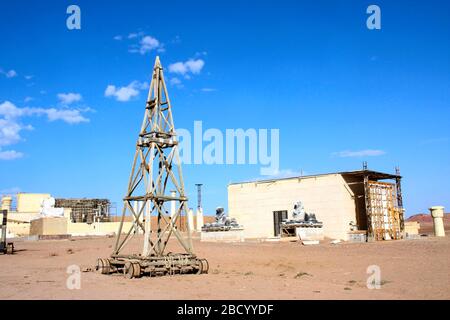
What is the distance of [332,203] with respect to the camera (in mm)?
42031

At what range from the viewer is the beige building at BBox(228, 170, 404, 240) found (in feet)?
135

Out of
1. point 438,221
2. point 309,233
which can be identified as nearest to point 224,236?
point 309,233

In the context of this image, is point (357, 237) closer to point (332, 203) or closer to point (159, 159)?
point (332, 203)

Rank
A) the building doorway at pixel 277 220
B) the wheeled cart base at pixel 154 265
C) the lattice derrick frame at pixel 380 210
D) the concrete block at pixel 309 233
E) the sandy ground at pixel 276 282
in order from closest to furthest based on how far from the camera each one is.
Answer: the sandy ground at pixel 276 282 → the wheeled cart base at pixel 154 265 → the concrete block at pixel 309 233 → the lattice derrick frame at pixel 380 210 → the building doorway at pixel 277 220

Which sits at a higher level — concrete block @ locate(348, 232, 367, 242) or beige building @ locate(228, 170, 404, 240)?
beige building @ locate(228, 170, 404, 240)

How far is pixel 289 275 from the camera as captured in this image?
16.3 m

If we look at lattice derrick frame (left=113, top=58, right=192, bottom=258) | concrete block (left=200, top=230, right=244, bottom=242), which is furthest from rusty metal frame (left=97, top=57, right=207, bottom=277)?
concrete block (left=200, top=230, right=244, bottom=242)

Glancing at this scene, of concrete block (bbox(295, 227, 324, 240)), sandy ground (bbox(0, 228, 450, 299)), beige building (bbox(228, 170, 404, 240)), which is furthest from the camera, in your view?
beige building (bbox(228, 170, 404, 240))

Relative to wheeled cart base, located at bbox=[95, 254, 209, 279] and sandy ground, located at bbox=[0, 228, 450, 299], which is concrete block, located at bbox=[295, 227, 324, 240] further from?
wheeled cart base, located at bbox=[95, 254, 209, 279]

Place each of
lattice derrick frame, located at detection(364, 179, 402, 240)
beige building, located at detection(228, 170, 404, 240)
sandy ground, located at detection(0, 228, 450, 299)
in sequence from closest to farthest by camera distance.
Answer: sandy ground, located at detection(0, 228, 450, 299) → lattice derrick frame, located at detection(364, 179, 402, 240) → beige building, located at detection(228, 170, 404, 240)

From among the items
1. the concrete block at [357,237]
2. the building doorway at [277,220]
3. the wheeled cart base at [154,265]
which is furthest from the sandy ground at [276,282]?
the building doorway at [277,220]

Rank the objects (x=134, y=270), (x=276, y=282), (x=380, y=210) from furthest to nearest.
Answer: (x=380, y=210), (x=134, y=270), (x=276, y=282)

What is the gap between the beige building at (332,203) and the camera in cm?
4100

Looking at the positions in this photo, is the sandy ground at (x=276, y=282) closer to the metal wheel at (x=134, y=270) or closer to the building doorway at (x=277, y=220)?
the metal wheel at (x=134, y=270)
